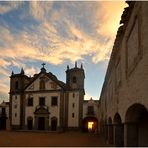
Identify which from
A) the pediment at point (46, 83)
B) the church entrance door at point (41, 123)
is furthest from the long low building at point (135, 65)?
the church entrance door at point (41, 123)

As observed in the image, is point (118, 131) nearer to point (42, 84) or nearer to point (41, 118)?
point (41, 118)

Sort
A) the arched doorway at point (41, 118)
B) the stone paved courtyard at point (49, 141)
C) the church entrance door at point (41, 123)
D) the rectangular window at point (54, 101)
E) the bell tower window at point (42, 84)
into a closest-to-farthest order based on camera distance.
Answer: the stone paved courtyard at point (49, 141) < the rectangular window at point (54, 101) < the arched doorway at point (41, 118) < the church entrance door at point (41, 123) < the bell tower window at point (42, 84)

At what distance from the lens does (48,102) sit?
3991cm

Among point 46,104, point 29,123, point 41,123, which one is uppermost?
point 46,104

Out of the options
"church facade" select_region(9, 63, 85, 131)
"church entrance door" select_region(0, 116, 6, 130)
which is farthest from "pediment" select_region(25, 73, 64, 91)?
"church entrance door" select_region(0, 116, 6, 130)

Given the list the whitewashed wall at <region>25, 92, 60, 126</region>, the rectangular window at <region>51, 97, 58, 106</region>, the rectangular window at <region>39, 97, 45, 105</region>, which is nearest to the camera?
the whitewashed wall at <region>25, 92, 60, 126</region>

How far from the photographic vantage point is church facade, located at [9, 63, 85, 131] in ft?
127

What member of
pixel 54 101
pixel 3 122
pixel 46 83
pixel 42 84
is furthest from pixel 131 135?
pixel 3 122

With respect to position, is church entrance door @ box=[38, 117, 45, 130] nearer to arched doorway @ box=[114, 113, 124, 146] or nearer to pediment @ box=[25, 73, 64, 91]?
pediment @ box=[25, 73, 64, 91]

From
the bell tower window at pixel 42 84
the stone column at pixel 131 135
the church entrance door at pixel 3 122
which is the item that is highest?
the bell tower window at pixel 42 84

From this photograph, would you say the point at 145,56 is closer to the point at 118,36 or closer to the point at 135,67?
the point at 135,67

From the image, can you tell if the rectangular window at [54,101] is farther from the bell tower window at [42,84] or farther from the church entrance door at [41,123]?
the church entrance door at [41,123]

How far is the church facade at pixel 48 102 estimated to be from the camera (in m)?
38.6

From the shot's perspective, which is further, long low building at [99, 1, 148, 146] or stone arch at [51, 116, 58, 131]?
stone arch at [51, 116, 58, 131]
